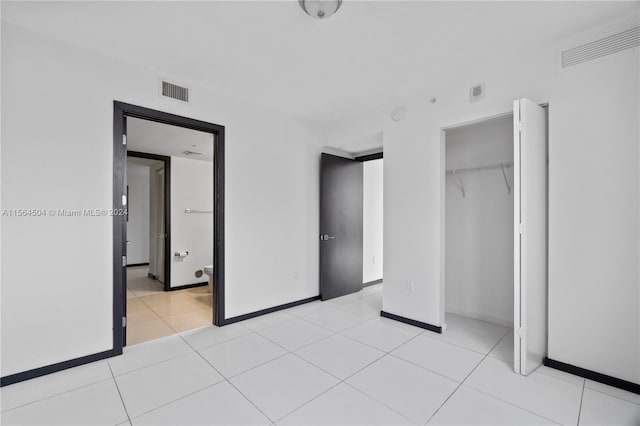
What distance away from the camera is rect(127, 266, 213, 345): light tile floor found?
335 cm

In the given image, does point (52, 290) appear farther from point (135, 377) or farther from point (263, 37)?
point (263, 37)

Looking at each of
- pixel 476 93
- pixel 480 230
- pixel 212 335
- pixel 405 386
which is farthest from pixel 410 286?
pixel 212 335

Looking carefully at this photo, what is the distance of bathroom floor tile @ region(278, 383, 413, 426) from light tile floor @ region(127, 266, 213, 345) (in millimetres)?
2028

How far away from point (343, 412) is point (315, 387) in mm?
336

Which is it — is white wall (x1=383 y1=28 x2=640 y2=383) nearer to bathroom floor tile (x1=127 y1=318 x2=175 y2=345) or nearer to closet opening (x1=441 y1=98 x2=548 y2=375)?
closet opening (x1=441 y1=98 x2=548 y2=375)

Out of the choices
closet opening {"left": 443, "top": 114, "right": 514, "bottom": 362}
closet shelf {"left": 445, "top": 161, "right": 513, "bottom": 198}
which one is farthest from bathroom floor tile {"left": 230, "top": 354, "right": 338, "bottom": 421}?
closet shelf {"left": 445, "top": 161, "right": 513, "bottom": 198}

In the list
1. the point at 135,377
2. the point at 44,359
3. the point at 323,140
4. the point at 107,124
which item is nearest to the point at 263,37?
the point at 107,124

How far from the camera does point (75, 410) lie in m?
1.93

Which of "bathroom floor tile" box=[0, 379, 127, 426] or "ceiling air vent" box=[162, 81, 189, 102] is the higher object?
"ceiling air vent" box=[162, 81, 189, 102]

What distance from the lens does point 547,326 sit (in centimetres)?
257

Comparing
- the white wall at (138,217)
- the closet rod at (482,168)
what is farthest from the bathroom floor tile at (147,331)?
the white wall at (138,217)

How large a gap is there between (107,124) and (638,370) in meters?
4.62

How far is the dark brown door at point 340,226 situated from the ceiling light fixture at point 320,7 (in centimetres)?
237

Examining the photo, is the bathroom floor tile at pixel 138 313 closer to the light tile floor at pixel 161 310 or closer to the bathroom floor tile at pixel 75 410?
the light tile floor at pixel 161 310
